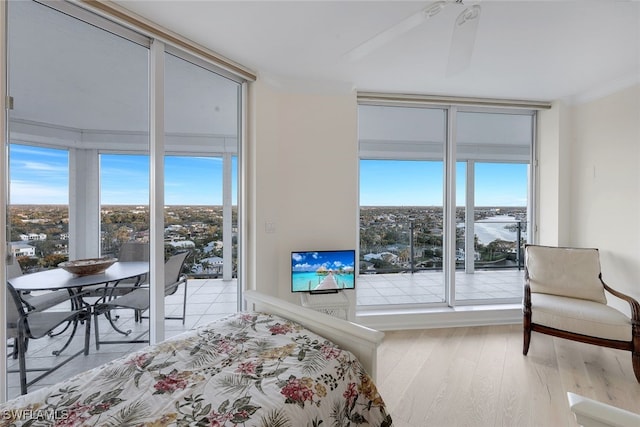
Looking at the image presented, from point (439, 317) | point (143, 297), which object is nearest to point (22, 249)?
point (143, 297)

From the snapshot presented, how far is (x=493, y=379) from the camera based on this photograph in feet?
7.21

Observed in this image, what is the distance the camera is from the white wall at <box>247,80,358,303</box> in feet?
8.95

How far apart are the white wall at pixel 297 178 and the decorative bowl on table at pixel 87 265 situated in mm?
1152

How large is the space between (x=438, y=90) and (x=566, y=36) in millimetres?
1126

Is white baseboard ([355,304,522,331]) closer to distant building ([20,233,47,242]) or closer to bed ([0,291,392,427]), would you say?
bed ([0,291,392,427])

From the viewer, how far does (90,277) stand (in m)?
1.90

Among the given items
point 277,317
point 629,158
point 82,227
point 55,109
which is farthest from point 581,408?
point 629,158

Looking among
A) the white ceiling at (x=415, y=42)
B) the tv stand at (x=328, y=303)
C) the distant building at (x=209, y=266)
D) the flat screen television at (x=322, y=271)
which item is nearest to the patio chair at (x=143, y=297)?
the distant building at (x=209, y=266)

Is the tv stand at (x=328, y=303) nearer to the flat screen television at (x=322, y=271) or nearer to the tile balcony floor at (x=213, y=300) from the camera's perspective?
the flat screen television at (x=322, y=271)

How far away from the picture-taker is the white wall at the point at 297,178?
8.95 ft

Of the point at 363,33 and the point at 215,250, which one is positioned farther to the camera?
the point at 215,250

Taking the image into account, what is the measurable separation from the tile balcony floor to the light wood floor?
0.60 metres

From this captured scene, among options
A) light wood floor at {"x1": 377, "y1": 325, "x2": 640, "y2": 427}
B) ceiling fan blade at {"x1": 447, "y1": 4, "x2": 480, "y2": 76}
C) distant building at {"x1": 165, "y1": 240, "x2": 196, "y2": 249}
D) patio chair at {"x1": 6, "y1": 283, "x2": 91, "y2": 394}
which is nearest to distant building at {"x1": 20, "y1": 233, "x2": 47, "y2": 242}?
patio chair at {"x1": 6, "y1": 283, "x2": 91, "y2": 394}

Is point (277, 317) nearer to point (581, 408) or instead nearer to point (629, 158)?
point (581, 408)
